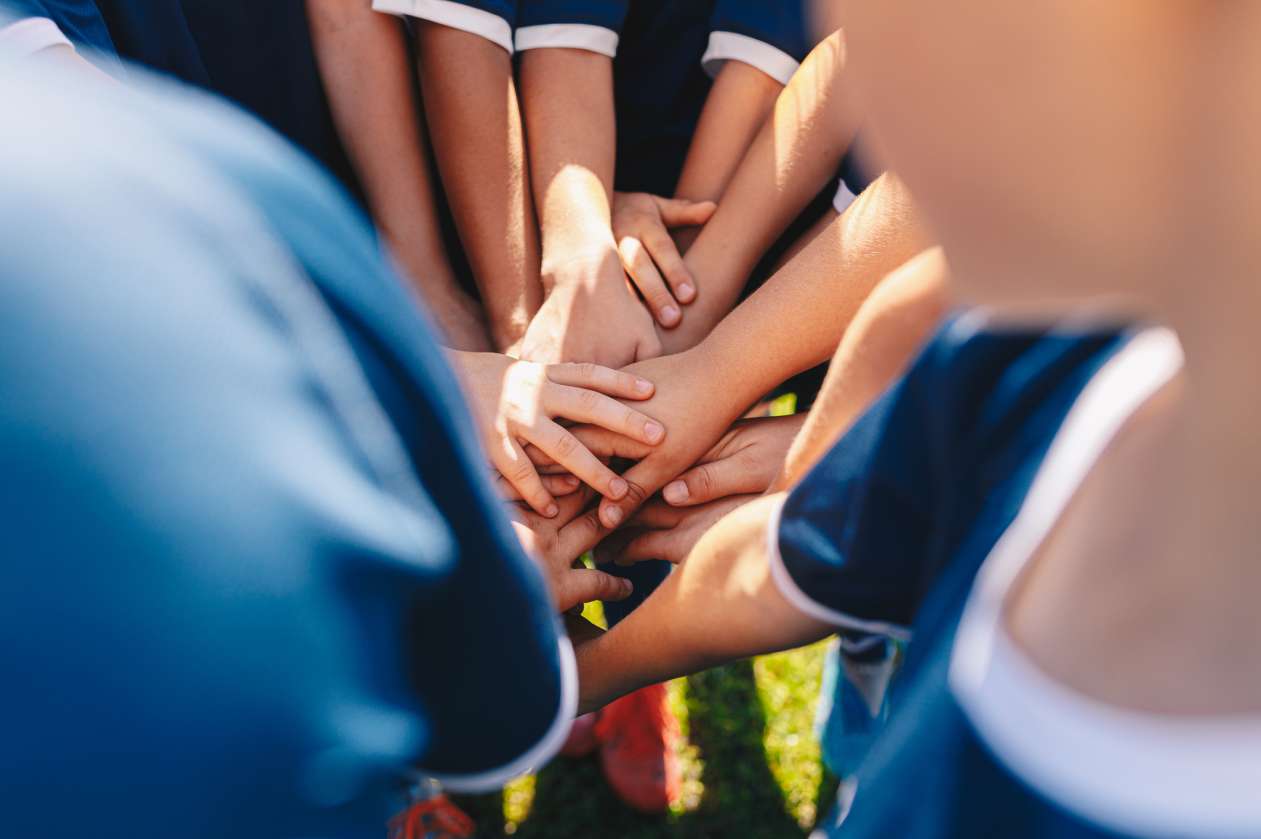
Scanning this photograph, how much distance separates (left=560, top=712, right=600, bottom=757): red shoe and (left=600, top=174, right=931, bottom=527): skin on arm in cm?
71

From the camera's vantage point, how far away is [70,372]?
37 cm

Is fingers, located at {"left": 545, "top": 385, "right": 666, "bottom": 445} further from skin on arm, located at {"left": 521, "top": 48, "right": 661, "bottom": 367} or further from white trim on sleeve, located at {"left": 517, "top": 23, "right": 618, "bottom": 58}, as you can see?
white trim on sleeve, located at {"left": 517, "top": 23, "right": 618, "bottom": 58}

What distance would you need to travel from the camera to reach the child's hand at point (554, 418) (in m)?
1.06

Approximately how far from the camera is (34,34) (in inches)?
34.7

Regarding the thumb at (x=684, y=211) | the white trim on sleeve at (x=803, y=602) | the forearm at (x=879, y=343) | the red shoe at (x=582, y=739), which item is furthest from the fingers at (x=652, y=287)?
the red shoe at (x=582, y=739)

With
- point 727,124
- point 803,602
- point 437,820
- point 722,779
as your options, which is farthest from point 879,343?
point 722,779

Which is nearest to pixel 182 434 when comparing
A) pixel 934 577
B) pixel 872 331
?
pixel 934 577

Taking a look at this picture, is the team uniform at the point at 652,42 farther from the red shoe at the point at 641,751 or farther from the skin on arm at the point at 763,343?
the red shoe at the point at 641,751

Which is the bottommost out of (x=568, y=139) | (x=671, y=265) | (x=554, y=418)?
(x=554, y=418)

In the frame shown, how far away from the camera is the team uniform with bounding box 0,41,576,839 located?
37cm

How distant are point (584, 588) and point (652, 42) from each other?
2.54 feet

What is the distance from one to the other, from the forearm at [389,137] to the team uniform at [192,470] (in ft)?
2.54

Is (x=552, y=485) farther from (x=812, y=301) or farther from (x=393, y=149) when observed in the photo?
(x=393, y=149)

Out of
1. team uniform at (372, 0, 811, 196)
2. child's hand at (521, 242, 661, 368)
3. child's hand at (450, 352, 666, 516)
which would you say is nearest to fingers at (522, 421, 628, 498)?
child's hand at (450, 352, 666, 516)
